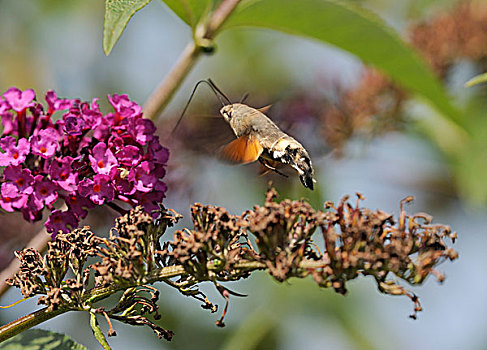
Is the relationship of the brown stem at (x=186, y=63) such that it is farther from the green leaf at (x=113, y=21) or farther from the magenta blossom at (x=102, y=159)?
the green leaf at (x=113, y=21)

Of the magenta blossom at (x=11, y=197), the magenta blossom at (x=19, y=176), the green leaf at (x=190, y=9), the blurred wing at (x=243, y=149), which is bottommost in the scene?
the magenta blossom at (x=11, y=197)

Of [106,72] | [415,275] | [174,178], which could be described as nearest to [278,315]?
[174,178]

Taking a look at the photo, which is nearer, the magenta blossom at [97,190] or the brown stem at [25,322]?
the brown stem at [25,322]

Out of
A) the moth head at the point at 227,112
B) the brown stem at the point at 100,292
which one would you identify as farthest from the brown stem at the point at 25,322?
the moth head at the point at 227,112

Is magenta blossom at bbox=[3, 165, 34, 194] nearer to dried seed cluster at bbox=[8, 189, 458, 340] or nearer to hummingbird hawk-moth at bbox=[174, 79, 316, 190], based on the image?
dried seed cluster at bbox=[8, 189, 458, 340]

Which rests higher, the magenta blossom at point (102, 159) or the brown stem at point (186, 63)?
the brown stem at point (186, 63)

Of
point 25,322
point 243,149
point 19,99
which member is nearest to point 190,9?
point 243,149

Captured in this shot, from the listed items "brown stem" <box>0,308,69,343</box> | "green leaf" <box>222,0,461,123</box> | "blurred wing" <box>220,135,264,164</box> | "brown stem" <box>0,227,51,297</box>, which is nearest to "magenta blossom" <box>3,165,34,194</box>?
"brown stem" <box>0,227,51,297</box>
